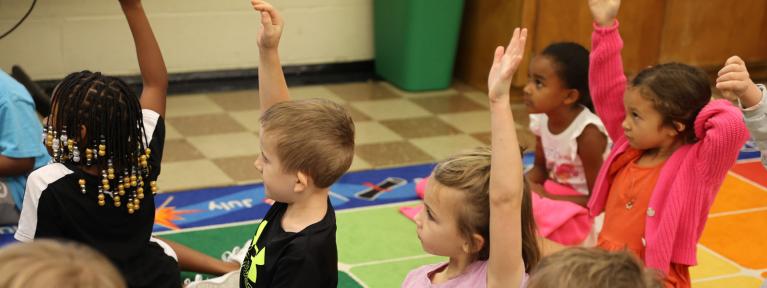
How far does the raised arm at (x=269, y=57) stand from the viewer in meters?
2.17

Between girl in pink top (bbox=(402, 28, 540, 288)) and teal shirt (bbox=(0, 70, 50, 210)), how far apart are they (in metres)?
1.30

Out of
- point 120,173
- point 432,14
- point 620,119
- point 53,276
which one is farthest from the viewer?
point 432,14

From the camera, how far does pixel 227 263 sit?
3.03 m

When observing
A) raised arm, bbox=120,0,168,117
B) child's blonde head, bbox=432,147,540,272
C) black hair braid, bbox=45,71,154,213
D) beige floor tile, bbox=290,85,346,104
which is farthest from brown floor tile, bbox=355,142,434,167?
child's blonde head, bbox=432,147,540,272

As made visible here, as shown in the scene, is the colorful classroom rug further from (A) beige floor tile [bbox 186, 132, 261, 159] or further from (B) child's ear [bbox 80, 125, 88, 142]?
(B) child's ear [bbox 80, 125, 88, 142]

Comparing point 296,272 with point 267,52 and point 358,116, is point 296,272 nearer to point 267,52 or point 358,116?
point 267,52

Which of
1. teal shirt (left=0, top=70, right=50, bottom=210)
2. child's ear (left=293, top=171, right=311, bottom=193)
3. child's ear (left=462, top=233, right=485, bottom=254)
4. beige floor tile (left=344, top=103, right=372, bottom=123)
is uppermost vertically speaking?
child's ear (left=293, top=171, right=311, bottom=193)

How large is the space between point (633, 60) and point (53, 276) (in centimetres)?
452

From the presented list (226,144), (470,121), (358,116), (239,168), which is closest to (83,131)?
(239,168)

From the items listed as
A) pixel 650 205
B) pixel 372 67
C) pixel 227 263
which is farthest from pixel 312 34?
pixel 650 205

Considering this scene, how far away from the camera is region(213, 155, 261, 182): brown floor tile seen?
3.95 meters

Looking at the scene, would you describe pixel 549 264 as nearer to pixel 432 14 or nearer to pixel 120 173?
pixel 120 173

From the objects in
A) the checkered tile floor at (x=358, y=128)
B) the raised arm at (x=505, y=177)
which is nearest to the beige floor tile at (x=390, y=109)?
the checkered tile floor at (x=358, y=128)

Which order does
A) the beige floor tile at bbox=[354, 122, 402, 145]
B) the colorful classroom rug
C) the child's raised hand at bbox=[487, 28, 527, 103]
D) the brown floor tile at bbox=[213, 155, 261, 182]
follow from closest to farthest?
the child's raised hand at bbox=[487, 28, 527, 103] → the colorful classroom rug → the brown floor tile at bbox=[213, 155, 261, 182] → the beige floor tile at bbox=[354, 122, 402, 145]
